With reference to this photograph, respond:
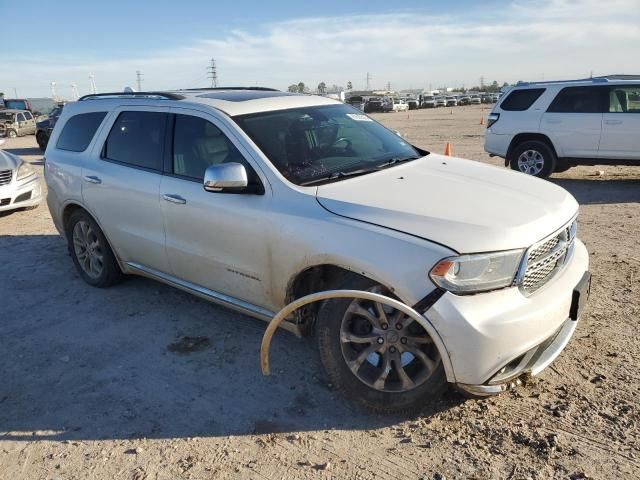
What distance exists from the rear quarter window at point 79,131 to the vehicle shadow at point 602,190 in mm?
6911

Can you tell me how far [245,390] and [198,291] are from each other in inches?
38.2

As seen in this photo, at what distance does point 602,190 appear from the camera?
30.1 ft

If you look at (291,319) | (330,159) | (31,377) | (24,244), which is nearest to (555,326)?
(291,319)

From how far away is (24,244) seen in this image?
271 inches

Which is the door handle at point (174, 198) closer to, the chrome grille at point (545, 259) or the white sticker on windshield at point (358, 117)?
the white sticker on windshield at point (358, 117)

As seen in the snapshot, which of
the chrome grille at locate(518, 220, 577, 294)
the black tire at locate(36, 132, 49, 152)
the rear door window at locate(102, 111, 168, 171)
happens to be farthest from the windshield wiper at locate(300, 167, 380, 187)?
the black tire at locate(36, 132, 49, 152)

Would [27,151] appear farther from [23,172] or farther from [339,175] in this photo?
[339,175]

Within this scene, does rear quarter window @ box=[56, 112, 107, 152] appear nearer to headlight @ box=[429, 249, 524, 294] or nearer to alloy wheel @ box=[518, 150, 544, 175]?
headlight @ box=[429, 249, 524, 294]

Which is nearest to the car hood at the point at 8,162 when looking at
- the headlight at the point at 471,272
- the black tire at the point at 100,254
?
the black tire at the point at 100,254

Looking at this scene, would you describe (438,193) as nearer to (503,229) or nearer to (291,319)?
(503,229)

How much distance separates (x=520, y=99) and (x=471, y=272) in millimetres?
8554

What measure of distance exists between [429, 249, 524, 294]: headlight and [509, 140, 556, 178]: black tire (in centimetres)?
790

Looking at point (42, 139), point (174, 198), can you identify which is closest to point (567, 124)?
point (174, 198)

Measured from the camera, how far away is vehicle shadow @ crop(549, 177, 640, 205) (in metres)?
8.38
